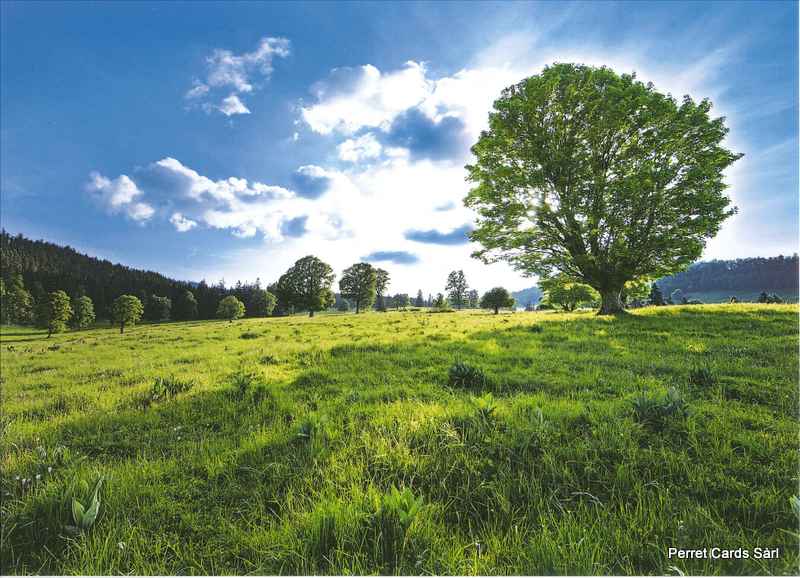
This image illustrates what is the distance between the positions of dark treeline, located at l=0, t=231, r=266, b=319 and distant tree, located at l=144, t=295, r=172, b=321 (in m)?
4.76

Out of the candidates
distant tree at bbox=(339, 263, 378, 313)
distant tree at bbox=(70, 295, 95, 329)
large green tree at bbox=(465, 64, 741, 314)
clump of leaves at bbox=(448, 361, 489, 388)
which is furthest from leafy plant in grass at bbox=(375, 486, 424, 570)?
distant tree at bbox=(70, 295, 95, 329)

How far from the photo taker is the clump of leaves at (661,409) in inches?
170

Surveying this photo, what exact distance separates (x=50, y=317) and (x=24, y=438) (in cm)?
7386

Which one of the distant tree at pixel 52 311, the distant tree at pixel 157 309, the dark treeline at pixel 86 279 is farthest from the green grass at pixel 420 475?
the distant tree at pixel 157 309

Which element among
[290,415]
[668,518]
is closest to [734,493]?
[668,518]

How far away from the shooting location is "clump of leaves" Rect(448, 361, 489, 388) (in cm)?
704

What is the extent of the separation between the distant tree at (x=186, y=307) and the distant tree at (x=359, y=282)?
64.9 meters

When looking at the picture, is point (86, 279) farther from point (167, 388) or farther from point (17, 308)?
point (167, 388)

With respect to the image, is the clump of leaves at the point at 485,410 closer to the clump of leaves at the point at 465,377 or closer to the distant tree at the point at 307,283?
the clump of leaves at the point at 465,377

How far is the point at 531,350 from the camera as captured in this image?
33.2ft

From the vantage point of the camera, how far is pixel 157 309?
4102 inches

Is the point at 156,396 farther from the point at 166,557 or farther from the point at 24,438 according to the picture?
the point at 166,557

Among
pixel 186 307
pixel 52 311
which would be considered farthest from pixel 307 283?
pixel 186 307

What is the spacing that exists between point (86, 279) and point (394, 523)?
16643cm
